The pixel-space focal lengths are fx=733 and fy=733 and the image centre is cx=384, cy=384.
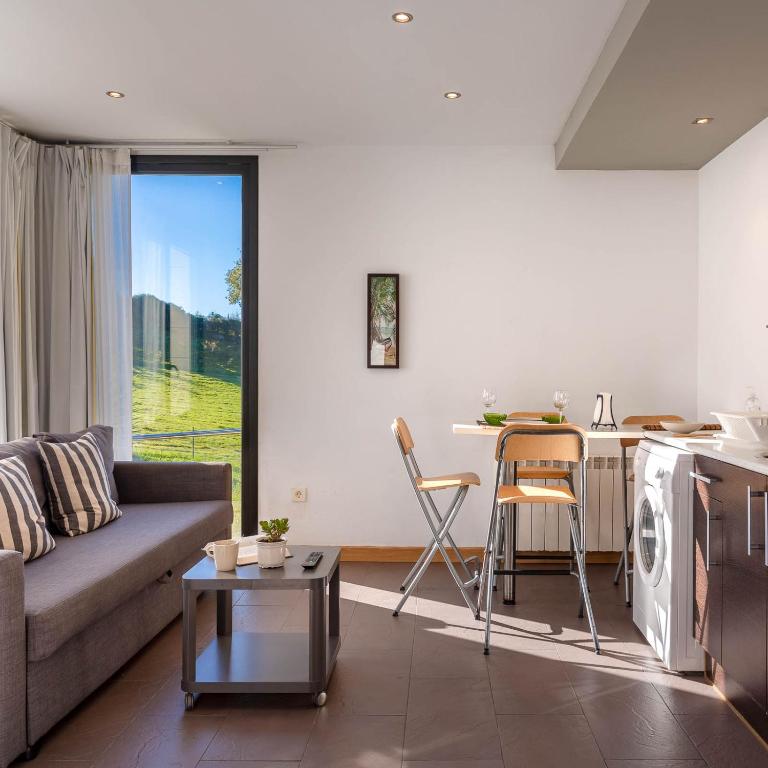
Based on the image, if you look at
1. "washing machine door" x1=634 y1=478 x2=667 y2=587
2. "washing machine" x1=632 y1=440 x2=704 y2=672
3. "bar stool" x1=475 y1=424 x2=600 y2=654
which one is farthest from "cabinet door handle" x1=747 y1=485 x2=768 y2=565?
"bar stool" x1=475 y1=424 x2=600 y2=654

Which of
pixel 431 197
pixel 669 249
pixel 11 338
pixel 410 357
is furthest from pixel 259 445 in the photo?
pixel 669 249

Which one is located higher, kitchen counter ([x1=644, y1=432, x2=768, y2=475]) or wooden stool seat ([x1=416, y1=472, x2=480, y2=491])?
kitchen counter ([x1=644, y1=432, x2=768, y2=475])

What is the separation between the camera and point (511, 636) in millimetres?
3363

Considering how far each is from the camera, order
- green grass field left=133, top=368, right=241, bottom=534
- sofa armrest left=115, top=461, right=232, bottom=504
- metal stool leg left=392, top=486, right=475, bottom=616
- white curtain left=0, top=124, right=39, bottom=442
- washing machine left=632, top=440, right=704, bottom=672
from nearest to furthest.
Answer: washing machine left=632, top=440, right=704, bottom=672 → metal stool leg left=392, top=486, right=475, bottom=616 → sofa armrest left=115, top=461, right=232, bottom=504 → white curtain left=0, top=124, right=39, bottom=442 → green grass field left=133, top=368, right=241, bottom=534

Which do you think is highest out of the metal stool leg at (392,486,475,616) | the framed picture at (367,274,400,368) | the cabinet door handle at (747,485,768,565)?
the framed picture at (367,274,400,368)

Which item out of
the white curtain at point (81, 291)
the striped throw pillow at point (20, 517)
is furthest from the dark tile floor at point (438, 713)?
the white curtain at point (81, 291)

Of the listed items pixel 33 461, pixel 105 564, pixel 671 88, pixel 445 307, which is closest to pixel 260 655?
pixel 105 564

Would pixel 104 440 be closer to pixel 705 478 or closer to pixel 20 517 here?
pixel 20 517

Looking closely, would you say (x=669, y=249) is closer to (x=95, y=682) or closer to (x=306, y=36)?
(x=306, y=36)

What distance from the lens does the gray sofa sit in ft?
7.16

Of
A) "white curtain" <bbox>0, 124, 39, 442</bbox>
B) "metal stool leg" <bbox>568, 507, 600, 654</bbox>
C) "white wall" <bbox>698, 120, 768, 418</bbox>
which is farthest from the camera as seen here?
"white curtain" <bbox>0, 124, 39, 442</bbox>

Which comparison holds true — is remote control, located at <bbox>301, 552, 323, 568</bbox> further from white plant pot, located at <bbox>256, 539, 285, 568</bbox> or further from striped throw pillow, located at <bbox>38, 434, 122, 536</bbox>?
striped throw pillow, located at <bbox>38, 434, 122, 536</bbox>

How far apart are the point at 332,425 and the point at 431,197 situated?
166 centimetres

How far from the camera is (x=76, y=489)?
344 cm
